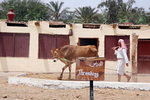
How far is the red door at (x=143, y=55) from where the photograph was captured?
13.8 m

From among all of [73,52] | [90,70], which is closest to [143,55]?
[73,52]

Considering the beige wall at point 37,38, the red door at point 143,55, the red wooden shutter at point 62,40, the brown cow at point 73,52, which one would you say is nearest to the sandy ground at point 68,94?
the brown cow at point 73,52

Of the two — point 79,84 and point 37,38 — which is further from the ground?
point 37,38

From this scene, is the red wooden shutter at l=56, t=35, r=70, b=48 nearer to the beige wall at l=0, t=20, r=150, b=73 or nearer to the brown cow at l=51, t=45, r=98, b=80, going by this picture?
the beige wall at l=0, t=20, r=150, b=73

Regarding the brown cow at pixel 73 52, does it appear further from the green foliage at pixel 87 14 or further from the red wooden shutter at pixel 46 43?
the green foliage at pixel 87 14

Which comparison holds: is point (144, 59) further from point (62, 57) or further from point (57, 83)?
point (57, 83)

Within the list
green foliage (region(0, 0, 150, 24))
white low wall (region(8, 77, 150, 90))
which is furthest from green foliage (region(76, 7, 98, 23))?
white low wall (region(8, 77, 150, 90))

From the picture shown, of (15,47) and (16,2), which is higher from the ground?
(16,2)

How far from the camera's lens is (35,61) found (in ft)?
45.9

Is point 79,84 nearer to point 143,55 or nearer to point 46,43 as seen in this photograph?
point 46,43

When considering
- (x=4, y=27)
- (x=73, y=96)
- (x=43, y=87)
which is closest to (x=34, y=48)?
(x=4, y=27)

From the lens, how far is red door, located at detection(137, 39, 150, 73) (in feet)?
45.3

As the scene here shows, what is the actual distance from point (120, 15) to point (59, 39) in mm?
18413

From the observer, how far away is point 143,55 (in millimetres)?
13844
